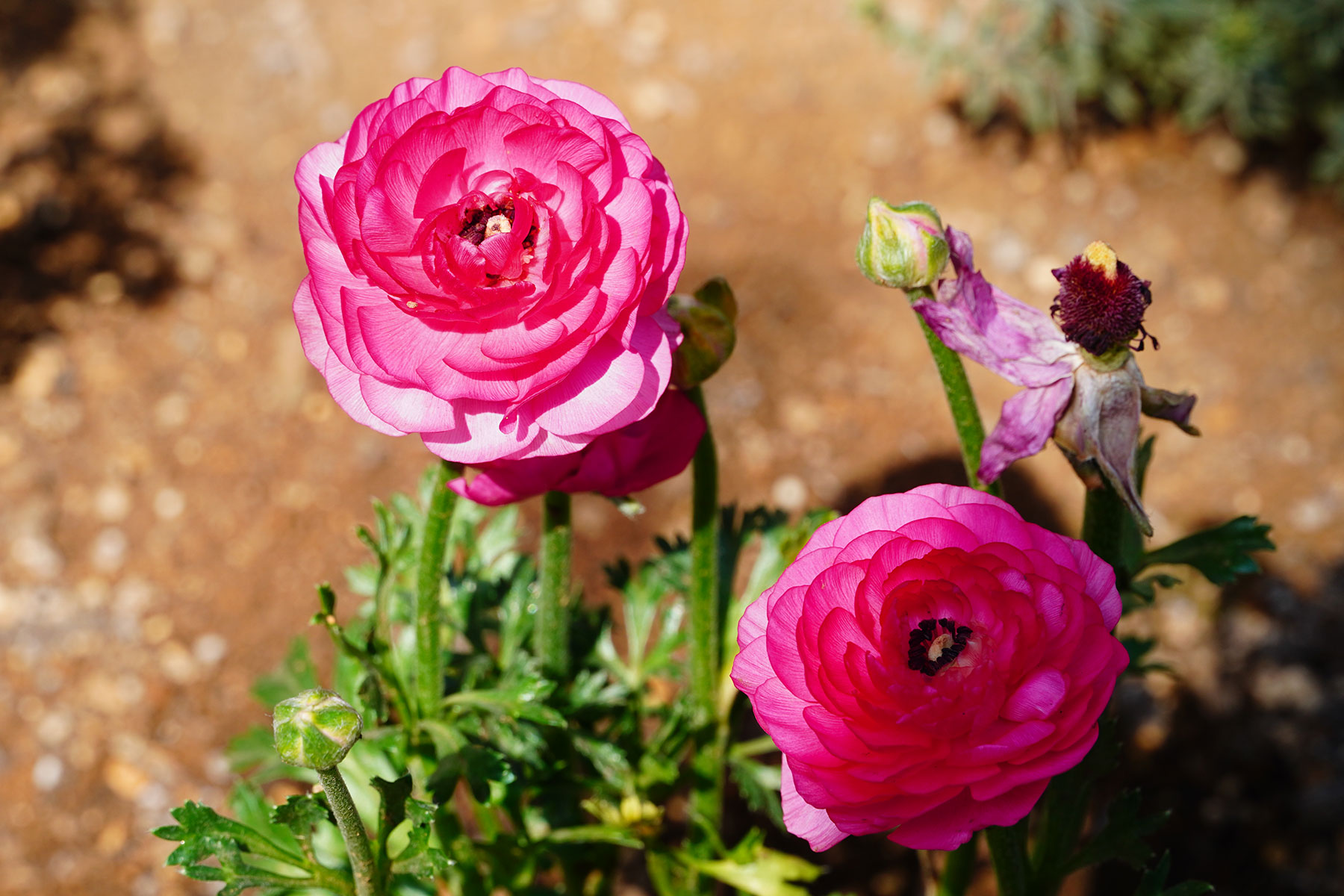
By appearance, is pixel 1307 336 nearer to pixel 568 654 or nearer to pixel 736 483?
pixel 736 483

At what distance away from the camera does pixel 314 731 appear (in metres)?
0.76

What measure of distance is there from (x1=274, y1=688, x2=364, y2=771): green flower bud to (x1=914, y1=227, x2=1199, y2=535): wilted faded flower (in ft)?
1.60

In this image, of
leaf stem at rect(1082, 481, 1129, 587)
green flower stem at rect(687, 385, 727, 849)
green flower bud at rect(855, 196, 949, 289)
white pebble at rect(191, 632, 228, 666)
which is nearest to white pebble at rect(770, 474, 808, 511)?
green flower stem at rect(687, 385, 727, 849)

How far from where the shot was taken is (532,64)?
285 centimetres

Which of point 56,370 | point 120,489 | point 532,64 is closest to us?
point 120,489

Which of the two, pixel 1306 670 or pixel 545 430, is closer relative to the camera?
pixel 545 430

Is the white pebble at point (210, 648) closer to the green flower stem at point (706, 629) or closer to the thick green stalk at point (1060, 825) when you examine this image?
the green flower stem at point (706, 629)

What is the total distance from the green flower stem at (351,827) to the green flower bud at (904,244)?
0.52m

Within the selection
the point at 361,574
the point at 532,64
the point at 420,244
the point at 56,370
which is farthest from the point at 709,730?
the point at 532,64

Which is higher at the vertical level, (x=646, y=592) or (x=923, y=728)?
(x=646, y=592)

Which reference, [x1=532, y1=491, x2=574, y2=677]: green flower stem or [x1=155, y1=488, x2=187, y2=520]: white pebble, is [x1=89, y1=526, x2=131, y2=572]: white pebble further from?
[x1=532, y1=491, x2=574, y2=677]: green flower stem

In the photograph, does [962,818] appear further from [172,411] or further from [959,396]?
[172,411]

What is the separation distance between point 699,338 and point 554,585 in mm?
336

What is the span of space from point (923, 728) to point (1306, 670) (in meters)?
1.55
